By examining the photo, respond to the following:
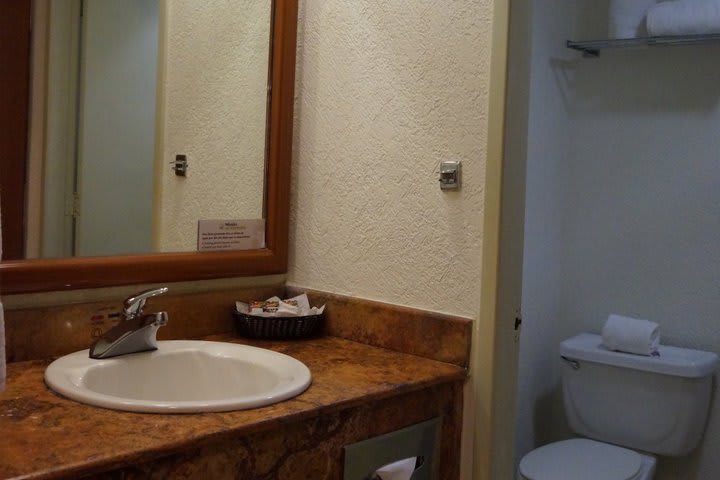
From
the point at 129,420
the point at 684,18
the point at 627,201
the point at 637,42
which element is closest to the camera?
the point at 129,420

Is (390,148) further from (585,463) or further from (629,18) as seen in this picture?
(629,18)

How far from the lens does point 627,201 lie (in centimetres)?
244

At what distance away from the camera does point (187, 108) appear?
1.49 m

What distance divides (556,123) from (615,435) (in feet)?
3.36

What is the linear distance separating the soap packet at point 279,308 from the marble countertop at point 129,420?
0.58ft

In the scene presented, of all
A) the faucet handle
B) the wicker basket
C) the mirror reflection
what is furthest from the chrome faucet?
the wicker basket

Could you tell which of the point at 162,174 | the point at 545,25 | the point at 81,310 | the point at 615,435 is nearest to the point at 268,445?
the point at 81,310

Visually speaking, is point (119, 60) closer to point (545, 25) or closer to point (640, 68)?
point (545, 25)

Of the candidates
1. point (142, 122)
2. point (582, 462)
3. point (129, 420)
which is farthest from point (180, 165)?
point (582, 462)

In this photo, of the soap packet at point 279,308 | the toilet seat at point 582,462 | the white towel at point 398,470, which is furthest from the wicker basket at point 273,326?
the toilet seat at point 582,462

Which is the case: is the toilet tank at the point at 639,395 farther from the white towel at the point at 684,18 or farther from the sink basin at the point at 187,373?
the sink basin at the point at 187,373

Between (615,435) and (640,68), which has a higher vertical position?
(640,68)

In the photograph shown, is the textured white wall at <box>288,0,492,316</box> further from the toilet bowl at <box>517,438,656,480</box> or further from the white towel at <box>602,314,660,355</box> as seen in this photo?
the white towel at <box>602,314,660,355</box>

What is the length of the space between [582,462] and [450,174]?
46.0 inches
